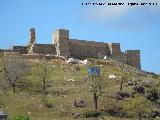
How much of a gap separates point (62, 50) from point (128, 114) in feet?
143

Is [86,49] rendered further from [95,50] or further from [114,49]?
[114,49]

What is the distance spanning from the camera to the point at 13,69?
100125 mm

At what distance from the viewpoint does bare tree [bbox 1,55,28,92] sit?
99312 millimetres

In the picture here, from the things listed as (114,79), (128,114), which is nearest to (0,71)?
(114,79)

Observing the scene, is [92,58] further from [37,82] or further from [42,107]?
[42,107]

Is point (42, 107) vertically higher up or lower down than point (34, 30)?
lower down

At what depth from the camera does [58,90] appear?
9581cm

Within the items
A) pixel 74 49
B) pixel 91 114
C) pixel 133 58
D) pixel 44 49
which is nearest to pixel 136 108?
pixel 91 114

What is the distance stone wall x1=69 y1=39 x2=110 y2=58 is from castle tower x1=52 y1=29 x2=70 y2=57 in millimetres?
2497

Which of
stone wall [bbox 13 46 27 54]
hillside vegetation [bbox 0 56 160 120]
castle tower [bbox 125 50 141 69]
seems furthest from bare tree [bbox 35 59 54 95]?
castle tower [bbox 125 50 141 69]

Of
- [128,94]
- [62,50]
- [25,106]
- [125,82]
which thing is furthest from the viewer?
[62,50]

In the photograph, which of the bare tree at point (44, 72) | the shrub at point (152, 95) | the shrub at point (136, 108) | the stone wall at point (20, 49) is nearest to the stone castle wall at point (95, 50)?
the stone wall at point (20, 49)

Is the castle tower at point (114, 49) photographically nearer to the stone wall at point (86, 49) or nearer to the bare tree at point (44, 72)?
the stone wall at point (86, 49)

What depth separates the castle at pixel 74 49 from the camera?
128375 mm
